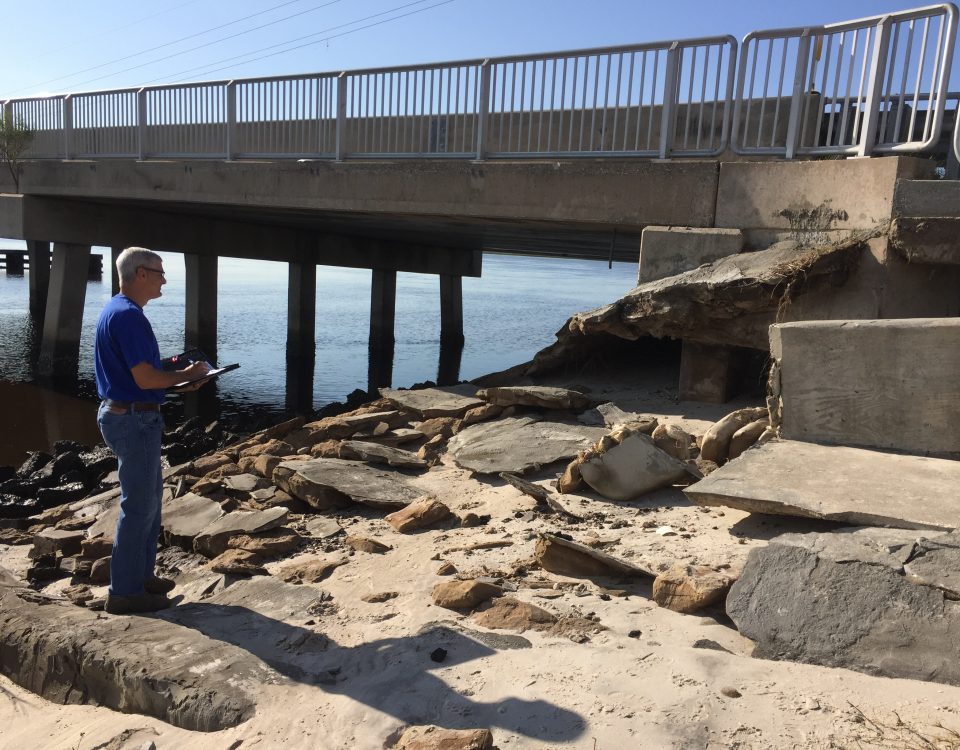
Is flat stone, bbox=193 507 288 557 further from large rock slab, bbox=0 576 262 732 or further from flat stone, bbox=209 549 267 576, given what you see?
large rock slab, bbox=0 576 262 732

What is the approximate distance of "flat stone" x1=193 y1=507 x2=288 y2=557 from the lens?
18.1 ft

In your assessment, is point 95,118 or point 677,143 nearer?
point 677,143

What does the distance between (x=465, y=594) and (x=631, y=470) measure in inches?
69.7

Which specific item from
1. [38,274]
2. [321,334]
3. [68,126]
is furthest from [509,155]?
[38,274]

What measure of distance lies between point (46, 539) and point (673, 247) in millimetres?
6006

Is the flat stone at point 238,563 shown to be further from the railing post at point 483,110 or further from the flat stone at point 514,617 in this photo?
the railing post at point 483,110

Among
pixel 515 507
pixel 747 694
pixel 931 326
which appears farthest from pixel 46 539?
pixel 931 326

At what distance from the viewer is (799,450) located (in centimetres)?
511

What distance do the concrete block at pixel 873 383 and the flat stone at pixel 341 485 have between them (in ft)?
9.16

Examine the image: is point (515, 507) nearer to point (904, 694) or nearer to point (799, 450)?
point (799, 450)

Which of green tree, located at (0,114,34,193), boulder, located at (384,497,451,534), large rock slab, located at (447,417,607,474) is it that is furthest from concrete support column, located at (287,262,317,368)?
boulder, located at (384,497,451,534)

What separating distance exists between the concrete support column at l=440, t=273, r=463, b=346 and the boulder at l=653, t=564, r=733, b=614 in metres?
22.5

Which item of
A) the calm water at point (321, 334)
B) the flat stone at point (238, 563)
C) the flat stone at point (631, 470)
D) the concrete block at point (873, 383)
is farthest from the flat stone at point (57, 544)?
the calm water at point (321, 334)

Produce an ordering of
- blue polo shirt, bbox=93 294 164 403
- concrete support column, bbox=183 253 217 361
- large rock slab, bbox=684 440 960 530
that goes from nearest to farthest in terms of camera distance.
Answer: large rock slab, bbox=684 440 960 530 < blue polo shirt, bbox=93 294 164 403 < concrete support column, bbox=183 253 217 361
